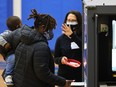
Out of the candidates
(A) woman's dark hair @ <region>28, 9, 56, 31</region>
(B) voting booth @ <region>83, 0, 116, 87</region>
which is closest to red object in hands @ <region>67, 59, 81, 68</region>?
(A) woman's dark hair @ <region>28, 9, 56, 31</region>

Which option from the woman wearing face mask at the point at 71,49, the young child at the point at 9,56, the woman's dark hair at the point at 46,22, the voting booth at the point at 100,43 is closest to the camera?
the voting booth at the point at 100,43

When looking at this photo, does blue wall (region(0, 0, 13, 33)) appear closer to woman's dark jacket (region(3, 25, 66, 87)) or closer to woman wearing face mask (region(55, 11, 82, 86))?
woman wearing face mask (region(55, 11, 82, 86))

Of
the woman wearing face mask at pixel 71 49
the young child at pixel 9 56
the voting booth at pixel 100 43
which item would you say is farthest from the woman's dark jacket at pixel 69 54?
the voting booth at pixel 100 43

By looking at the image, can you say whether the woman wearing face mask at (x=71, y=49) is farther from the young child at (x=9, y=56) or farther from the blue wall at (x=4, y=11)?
the blue wall at (x=4, y=11)

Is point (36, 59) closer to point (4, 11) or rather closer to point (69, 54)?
point (69, 54)

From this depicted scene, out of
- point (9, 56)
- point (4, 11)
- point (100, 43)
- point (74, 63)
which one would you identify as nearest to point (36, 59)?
point (74, 63)

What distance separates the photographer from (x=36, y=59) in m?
2.87

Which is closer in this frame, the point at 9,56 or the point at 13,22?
the point at 9,56

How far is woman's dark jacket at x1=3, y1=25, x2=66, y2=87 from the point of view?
113 inches

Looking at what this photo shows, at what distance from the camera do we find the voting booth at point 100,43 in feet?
6.55

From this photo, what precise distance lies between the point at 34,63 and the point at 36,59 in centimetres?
5

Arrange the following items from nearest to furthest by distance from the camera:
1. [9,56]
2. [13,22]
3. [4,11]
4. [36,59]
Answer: [36,59], [9,56], [13,22], [4,11]

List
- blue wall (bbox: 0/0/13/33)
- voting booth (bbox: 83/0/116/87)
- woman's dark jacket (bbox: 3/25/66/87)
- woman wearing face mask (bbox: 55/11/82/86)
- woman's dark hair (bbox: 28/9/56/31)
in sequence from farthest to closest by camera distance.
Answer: blue wall (bbox: 0/0/13/33)
woman wearing face mask (bbox: 55/11/82/86)
woman's dark hair (bbox: 28/9/56/31)
woman's dark jacket (bbox: 3/25/66/87)
voting booth (bbox: 83/0/116/87)

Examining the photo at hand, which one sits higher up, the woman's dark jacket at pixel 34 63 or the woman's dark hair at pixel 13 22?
the woman's dark hair at pixel 13 22
